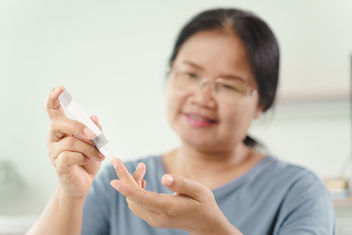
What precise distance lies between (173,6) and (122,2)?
0.23m

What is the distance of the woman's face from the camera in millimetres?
966

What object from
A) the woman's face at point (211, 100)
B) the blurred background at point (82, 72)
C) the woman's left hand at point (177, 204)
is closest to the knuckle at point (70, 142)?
the woman's left hand at point (177, 204)

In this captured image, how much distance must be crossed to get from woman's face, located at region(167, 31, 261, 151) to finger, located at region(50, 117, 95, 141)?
0.36m

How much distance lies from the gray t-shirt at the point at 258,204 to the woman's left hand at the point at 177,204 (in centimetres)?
27

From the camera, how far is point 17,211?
170 centimetres

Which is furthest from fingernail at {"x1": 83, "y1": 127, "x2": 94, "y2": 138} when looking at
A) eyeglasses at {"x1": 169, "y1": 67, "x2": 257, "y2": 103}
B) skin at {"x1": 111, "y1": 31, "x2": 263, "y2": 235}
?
eyeglasses at {"x1": 169, "y1": 67, "x2": 257, "y2": 103}

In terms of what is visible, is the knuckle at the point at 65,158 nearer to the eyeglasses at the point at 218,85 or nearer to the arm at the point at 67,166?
the arm at the point at 67,166

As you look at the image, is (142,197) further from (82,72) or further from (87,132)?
(82,72)

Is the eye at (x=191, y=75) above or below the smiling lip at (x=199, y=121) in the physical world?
above

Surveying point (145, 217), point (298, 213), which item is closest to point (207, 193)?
point (145, 217)

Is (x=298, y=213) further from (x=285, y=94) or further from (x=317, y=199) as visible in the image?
(x=285, y=94)

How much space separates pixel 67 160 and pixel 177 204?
0.76 ft

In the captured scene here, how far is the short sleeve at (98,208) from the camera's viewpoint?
95 cm

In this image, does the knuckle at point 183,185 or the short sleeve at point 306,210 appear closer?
the knuckle at point 183,185
